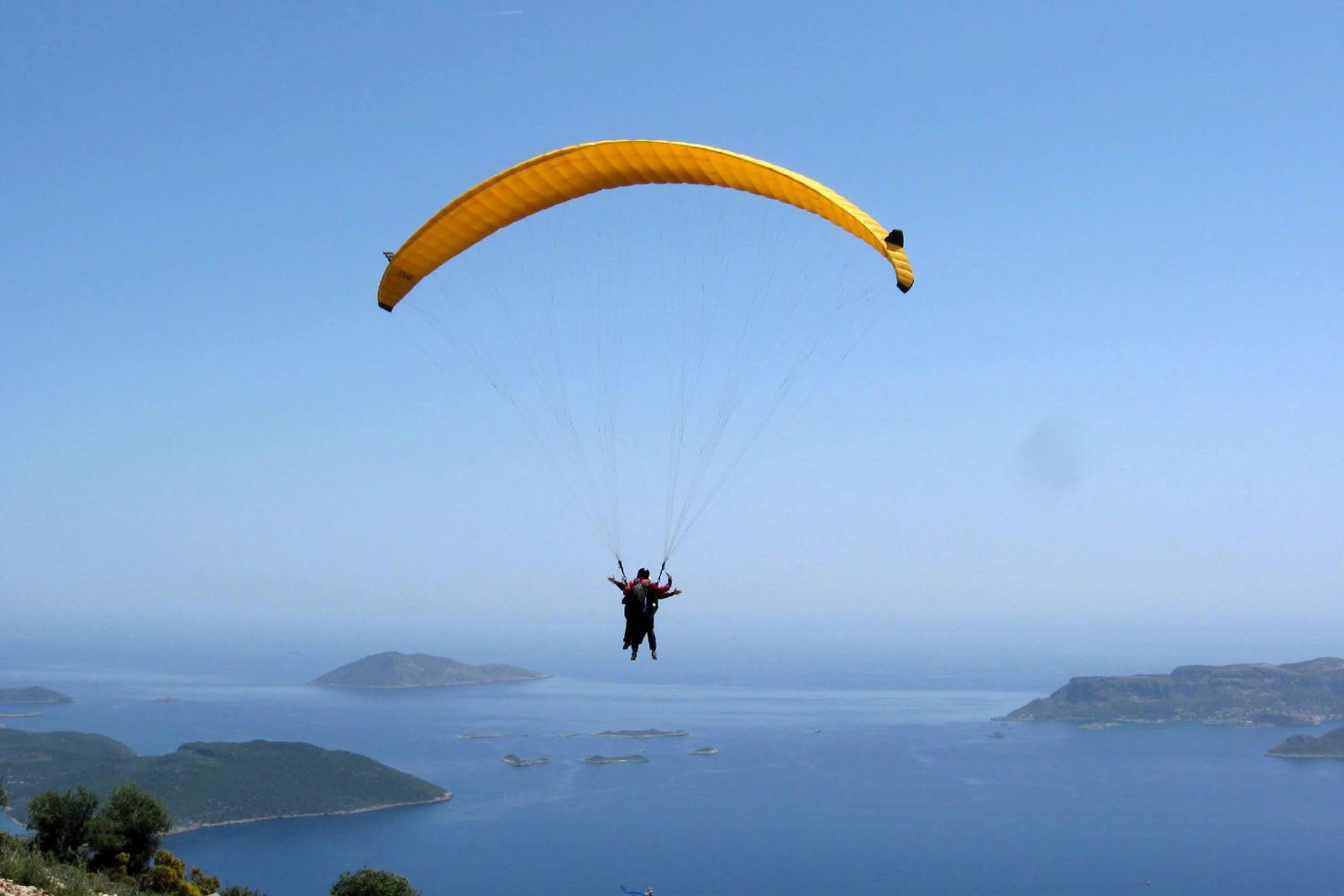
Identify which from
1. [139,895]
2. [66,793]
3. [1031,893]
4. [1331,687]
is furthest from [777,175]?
[1331,687]

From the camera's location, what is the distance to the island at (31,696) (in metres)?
168

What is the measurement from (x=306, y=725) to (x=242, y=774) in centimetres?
5193

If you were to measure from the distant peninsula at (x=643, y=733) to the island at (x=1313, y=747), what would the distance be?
236ft

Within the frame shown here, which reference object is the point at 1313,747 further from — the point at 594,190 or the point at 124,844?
the point at 594,190

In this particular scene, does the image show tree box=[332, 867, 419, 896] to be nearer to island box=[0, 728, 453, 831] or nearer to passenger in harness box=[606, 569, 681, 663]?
passenger in harness box=[606, 569, 681, 663]

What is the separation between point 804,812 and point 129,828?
73195mm

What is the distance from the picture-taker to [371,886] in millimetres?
28719

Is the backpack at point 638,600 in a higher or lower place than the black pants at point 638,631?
higher

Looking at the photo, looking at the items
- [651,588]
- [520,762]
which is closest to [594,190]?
[651,588]

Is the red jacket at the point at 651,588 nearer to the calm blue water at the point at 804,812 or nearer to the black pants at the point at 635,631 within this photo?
the black pants at the point at 635,631

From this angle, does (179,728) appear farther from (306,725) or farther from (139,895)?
(139,895)

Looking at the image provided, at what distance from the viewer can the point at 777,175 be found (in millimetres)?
12680

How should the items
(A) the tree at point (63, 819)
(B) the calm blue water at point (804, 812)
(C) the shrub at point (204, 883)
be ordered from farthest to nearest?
1. (B) the calm blue water at point (804, 812)
2. (C) the shrub at point (204, 883)
3. (A) the tree at point (63, 819)

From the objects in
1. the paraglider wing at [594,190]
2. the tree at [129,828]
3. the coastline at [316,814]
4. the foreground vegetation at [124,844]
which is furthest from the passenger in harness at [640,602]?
the coastline at [316,814]
